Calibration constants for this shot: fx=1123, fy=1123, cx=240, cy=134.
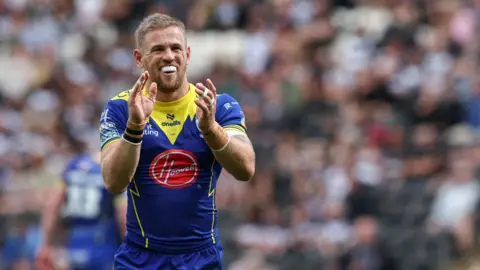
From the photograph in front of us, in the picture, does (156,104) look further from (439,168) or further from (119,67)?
(119,67)

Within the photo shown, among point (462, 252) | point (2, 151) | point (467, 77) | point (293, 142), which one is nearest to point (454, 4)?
point (467, 77)

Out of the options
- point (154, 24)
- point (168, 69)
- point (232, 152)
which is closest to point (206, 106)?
point (232, 152)

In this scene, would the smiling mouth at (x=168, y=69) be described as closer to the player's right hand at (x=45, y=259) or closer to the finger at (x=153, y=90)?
the finger at (x=153, y=90)

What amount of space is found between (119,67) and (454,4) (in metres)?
6.01

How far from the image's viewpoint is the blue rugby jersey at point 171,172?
260 inches

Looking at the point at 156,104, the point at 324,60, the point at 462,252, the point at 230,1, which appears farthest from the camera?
the point at 230,1

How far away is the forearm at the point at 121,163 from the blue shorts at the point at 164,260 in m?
0.52

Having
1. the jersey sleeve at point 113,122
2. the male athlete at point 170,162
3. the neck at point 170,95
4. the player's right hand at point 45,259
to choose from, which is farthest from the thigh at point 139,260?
the player's right hand at point 45,259

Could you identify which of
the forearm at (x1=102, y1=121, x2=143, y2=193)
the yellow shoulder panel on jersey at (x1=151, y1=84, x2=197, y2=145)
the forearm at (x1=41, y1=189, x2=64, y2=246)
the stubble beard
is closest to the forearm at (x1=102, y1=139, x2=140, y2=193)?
the forearm at (x1=102, y1=121, x2=143, y2=193)

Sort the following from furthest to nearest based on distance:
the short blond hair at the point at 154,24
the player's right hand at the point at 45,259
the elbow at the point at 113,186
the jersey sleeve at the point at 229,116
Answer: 1. the player's right hand at the point at 45,259
2. the jersey sleeve at the point at 229,116
3. the short blond hair at the point at 154,24
4. the elbow at the point at 113,186

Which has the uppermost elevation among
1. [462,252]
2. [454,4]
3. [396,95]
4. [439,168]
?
[454,4]

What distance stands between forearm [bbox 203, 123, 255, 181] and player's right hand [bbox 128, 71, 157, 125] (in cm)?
35

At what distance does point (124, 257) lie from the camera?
22.3 ft

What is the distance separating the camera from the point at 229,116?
6711 mm
